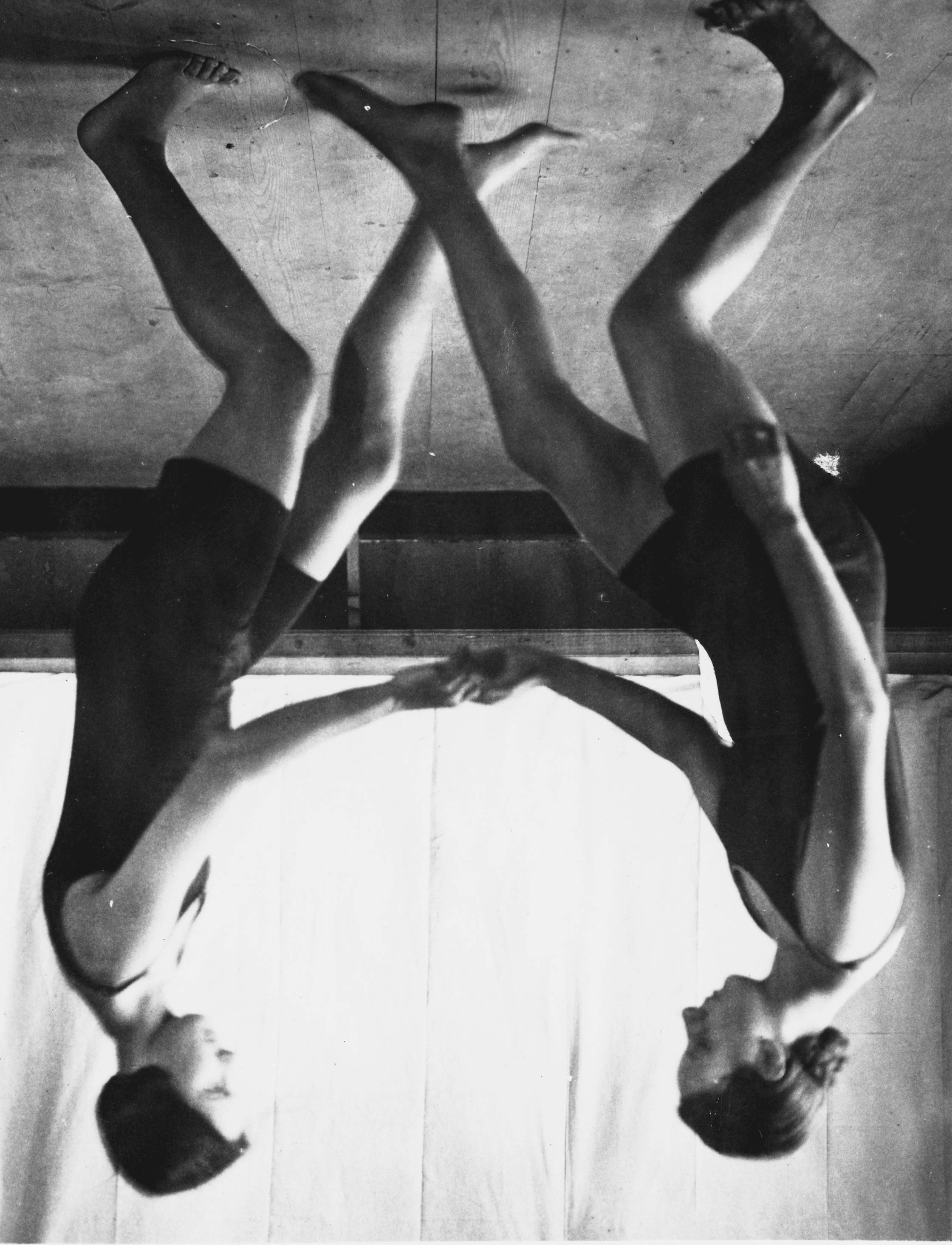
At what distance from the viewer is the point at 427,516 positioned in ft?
6.97

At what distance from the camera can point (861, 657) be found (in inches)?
82.1

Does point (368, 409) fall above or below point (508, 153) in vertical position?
below

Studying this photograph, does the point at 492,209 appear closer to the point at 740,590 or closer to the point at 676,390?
the point at 676,390

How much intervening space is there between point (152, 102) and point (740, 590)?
4.33 feet

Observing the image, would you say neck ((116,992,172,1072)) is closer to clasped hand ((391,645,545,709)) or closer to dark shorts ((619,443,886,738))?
clasped hand ((391,645,545,709))

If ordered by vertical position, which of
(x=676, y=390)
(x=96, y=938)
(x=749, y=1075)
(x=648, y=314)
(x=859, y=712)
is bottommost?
(x=749, y=1075)

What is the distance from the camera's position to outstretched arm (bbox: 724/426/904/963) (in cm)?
207

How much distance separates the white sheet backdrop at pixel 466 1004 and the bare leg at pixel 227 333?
1.35 feet

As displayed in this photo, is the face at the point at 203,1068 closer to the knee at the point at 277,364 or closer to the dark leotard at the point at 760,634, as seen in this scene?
the dark leotard at the point at 760,634

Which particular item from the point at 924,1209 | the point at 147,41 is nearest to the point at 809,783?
the point at 924,1209

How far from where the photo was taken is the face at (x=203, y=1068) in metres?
2.06

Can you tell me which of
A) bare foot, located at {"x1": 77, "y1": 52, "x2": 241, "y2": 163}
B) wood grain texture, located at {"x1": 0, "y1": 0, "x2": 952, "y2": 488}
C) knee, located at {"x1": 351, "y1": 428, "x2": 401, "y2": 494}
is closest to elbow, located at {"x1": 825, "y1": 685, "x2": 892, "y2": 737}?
wood grain texture, located at {"x1": 0, "y1": 0, "x2": 952, "y2": 488}

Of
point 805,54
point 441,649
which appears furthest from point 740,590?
point 805,54

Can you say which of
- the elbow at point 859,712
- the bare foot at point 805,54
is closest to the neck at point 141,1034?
the elbow at point 859,712
